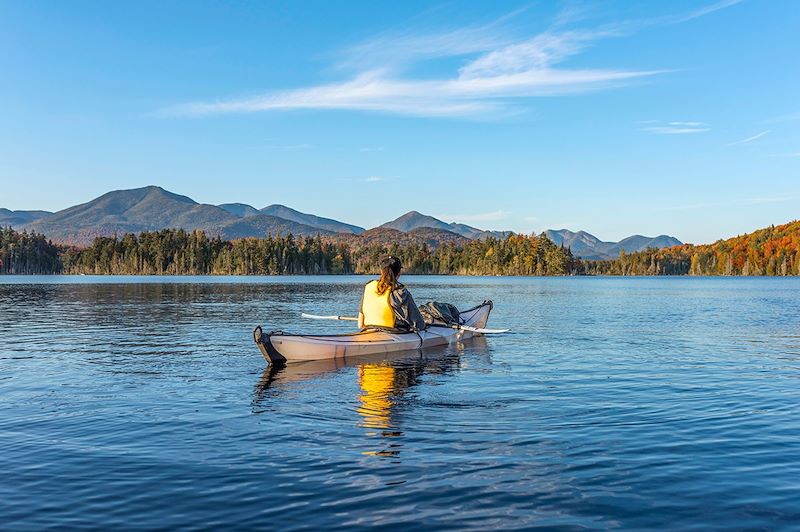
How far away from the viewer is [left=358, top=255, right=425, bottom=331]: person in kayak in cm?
2598

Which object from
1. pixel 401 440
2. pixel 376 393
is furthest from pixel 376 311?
pixel 401 440

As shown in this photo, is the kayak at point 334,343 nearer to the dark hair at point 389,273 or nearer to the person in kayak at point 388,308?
the person in kayak at point 388,308

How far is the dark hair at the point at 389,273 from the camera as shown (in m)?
24.7

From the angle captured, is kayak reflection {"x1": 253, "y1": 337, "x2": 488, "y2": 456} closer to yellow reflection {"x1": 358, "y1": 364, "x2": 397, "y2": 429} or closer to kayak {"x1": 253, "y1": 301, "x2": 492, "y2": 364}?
yellow reflection {"x1": 358, "y1": 364, "x2": 397, "y2": 429}

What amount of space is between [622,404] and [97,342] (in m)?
24.8

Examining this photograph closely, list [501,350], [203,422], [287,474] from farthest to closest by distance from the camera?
1. [501,350]
2. [203,422]
3. [287,474]

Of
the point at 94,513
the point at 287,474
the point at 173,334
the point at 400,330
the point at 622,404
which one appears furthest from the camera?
the point at 173,334

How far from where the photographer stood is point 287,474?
1127 centimetres

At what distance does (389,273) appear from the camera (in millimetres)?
24781

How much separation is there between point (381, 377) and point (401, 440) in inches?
337

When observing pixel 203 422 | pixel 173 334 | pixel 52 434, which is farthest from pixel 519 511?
pixel 173 334

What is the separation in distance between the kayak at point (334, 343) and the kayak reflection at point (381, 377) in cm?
28

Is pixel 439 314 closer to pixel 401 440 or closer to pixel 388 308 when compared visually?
pixel 388 308

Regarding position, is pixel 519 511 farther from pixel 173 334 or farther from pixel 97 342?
pixel 173 334
